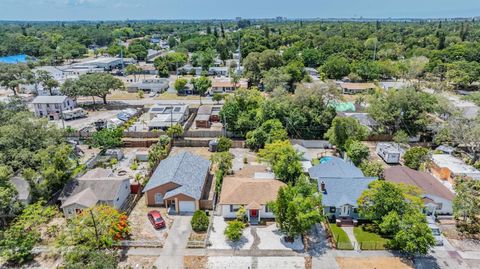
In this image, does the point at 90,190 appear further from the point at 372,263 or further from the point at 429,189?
the point at 429,189

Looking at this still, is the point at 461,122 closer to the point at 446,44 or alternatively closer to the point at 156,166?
the point at 156,166

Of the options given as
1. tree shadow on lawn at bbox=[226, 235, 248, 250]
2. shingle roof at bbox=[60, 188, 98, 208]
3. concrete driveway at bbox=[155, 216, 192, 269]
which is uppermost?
shingle roof at bbox=[60, 188, 98, 208]

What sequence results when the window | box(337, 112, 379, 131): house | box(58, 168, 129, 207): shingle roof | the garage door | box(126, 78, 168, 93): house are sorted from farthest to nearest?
box(126, 78, 168, 93): house
box(337, 112, 379, 131): house
the window
the garage door
box(58, 168, 129, 207): shingle roof

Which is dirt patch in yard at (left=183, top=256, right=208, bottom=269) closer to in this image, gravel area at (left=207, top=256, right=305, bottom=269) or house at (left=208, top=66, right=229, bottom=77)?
gravel area at (left=207, top=256, right=305, bottom=269)

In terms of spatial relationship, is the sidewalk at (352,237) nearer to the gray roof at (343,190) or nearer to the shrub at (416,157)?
the gray roof at (343,190)

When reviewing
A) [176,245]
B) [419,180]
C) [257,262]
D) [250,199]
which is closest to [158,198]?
[176,245]

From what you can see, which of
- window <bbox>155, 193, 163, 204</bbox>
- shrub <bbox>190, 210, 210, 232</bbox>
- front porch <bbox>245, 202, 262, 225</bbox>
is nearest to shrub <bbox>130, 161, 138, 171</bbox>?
window <bbox>155, 193, 163, 204</bbox>

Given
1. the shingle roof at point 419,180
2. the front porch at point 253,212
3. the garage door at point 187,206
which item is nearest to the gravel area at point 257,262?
the front porch at point 253,212

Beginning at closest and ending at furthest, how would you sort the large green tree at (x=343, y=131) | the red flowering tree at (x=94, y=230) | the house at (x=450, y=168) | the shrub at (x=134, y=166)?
the red flowering tree at (x=94, y=230), the house at (x=450, y=168), the shrub at (x=134, y=166), the large green tree at (x=343, y=131)

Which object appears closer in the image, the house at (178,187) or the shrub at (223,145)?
the house at (178,187)
